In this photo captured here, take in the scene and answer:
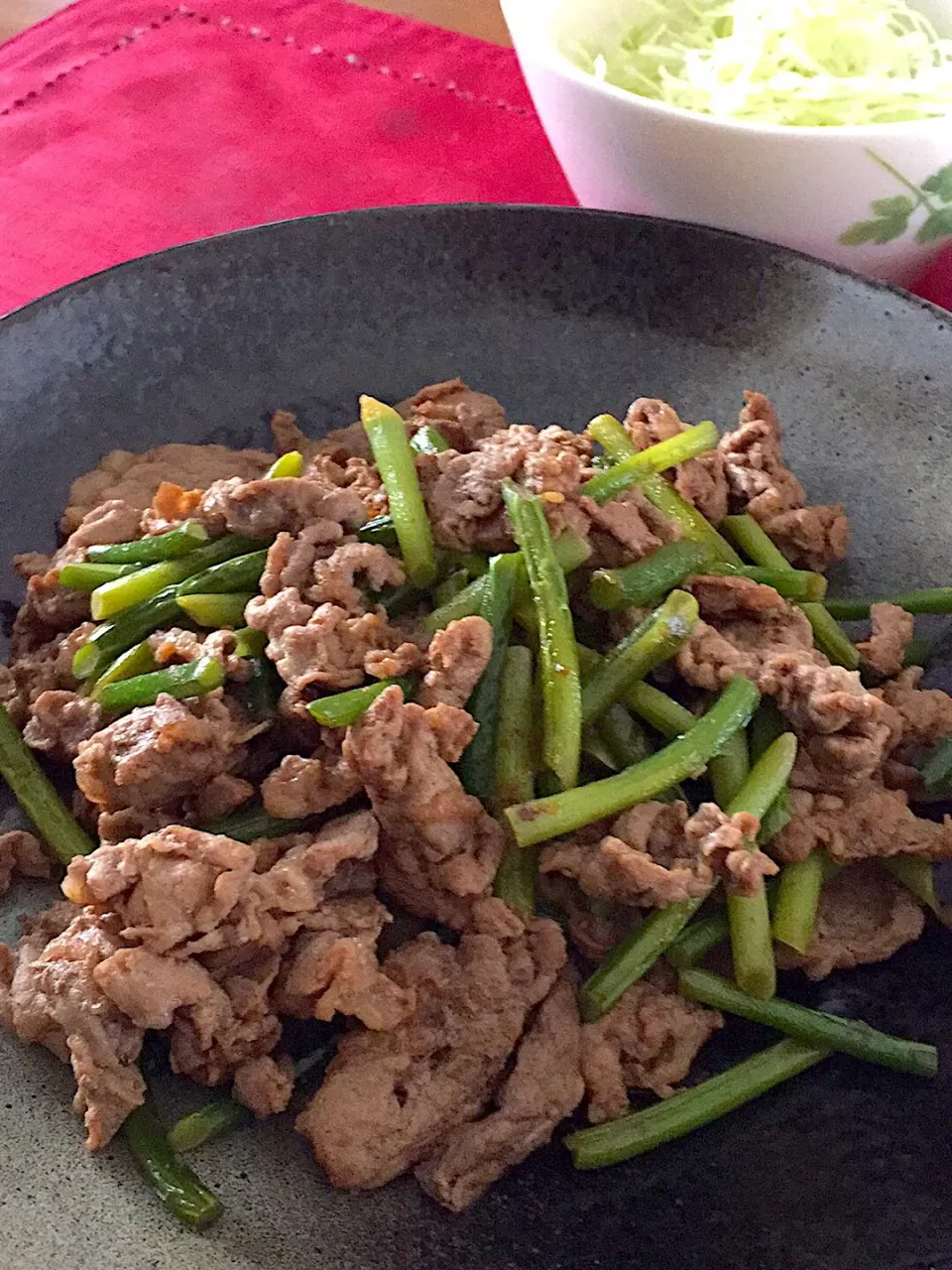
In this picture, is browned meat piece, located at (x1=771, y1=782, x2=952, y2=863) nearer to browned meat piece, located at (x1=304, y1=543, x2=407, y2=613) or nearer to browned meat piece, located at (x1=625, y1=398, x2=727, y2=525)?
browned meat piece, located at (x1=625, y1=398, x2=727, y2=525)

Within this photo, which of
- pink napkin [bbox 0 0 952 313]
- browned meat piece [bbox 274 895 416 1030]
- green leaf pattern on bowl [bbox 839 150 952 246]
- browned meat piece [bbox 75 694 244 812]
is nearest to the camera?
browned meat piece [bbox 274 895 416 1030]

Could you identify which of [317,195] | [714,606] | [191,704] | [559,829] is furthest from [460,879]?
[317,195]

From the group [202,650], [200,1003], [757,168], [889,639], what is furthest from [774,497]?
[200,1003]

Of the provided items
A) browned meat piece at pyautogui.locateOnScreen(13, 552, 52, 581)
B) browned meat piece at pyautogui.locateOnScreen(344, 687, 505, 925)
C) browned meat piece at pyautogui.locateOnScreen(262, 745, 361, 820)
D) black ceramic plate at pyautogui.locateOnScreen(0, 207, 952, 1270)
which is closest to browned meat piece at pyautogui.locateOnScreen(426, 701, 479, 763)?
browned meat piece at pyautogui.locateOnScreen(344, 687, 505, 925)

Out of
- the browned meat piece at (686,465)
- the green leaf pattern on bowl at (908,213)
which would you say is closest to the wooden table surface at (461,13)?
the green leaf pattern on bowl at (908,213)

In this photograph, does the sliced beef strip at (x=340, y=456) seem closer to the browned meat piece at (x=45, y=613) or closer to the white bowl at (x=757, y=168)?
the browned meat piece at (x=45, y=613)

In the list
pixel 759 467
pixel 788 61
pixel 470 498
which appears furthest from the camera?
pixel 788 61

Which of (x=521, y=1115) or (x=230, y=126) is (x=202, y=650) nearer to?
(x=521, y=1115)
